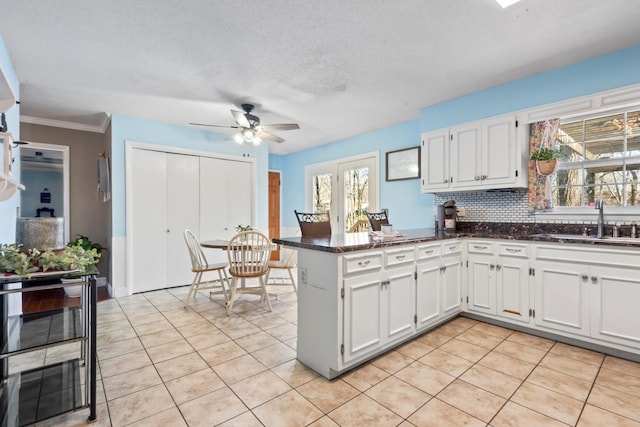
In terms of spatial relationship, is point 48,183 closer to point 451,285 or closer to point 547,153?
point 451,285

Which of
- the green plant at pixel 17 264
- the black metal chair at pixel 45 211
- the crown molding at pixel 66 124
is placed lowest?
the green plant at pixel 17 264

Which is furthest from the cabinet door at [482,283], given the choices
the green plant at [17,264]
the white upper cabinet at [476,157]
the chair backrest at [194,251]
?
the green plant at [17,264]

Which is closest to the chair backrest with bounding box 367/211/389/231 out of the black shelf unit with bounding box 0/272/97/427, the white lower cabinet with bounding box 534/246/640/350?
the white lower cabinet with bounding box 534/246/640/350

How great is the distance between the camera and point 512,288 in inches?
110

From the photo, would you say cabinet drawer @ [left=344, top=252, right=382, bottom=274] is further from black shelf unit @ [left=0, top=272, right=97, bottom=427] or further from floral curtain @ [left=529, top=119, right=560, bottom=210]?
floral curtain @ [left=529, top=119, right=560, bottom=210]

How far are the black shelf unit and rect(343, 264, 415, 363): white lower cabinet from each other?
1429mm

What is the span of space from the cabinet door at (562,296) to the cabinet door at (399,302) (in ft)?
3.70

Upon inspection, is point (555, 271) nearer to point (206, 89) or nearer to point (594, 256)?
point (594, 256)

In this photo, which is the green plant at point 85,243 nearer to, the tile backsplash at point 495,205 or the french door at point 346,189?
the french door at point 346,189

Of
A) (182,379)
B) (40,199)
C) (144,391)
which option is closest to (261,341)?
(182,379)

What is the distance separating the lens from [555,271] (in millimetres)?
2537

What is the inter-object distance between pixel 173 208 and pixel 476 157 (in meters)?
4.09

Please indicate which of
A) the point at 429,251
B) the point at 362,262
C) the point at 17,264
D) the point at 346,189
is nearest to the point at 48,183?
the point at 17,264

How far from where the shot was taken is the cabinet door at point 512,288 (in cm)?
271
